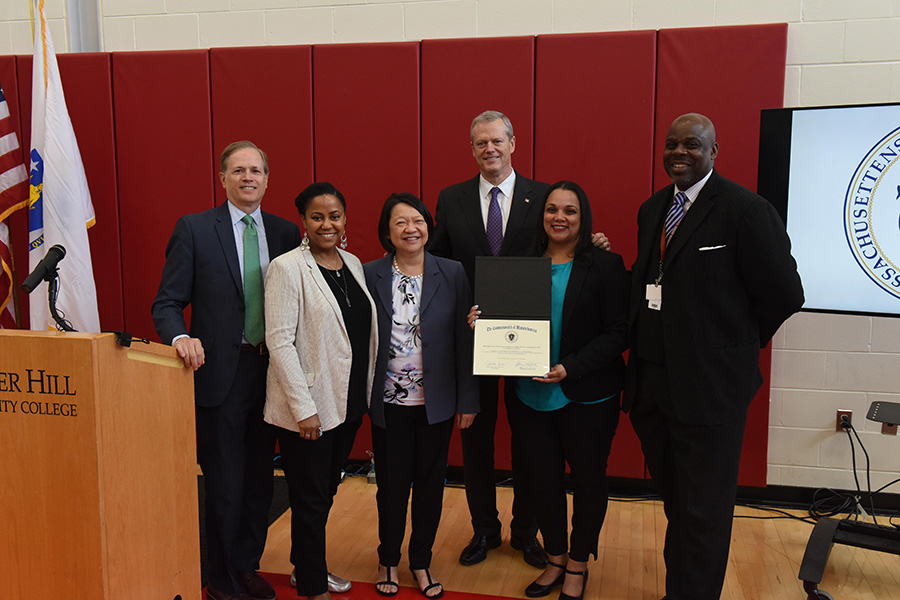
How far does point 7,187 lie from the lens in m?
3.63

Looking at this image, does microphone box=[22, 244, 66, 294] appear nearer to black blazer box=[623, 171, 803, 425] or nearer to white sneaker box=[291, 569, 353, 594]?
white sneaker box=[291, 569, 353, 594]

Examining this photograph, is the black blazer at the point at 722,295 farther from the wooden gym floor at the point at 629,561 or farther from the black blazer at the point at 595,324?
the wooden gym floor at the point at 629,561

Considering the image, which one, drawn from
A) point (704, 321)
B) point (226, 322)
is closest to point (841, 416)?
point (704, 321)

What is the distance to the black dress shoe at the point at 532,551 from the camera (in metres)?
2.78

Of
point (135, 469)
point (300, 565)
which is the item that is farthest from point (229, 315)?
point (300, 565)

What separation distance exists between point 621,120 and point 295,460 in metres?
2.36

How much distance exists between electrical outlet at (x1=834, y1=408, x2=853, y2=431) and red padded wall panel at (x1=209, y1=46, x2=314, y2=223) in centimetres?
317

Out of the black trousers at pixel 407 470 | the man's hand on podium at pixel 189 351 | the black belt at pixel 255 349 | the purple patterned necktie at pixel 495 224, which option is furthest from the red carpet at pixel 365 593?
the purple patterned necktie at pixel 495 224

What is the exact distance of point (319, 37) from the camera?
382cm

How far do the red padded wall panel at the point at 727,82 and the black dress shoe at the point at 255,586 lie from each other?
266 cm

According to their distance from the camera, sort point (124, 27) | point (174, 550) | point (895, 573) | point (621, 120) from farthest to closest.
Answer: point (124, 27)
point (621, 120)
point (895, 573)
point (174, 550)

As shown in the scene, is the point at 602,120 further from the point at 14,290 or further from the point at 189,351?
the point at 14,290

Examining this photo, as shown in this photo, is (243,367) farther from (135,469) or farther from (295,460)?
(135,469)

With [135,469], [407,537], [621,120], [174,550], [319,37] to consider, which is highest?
[319,37]
